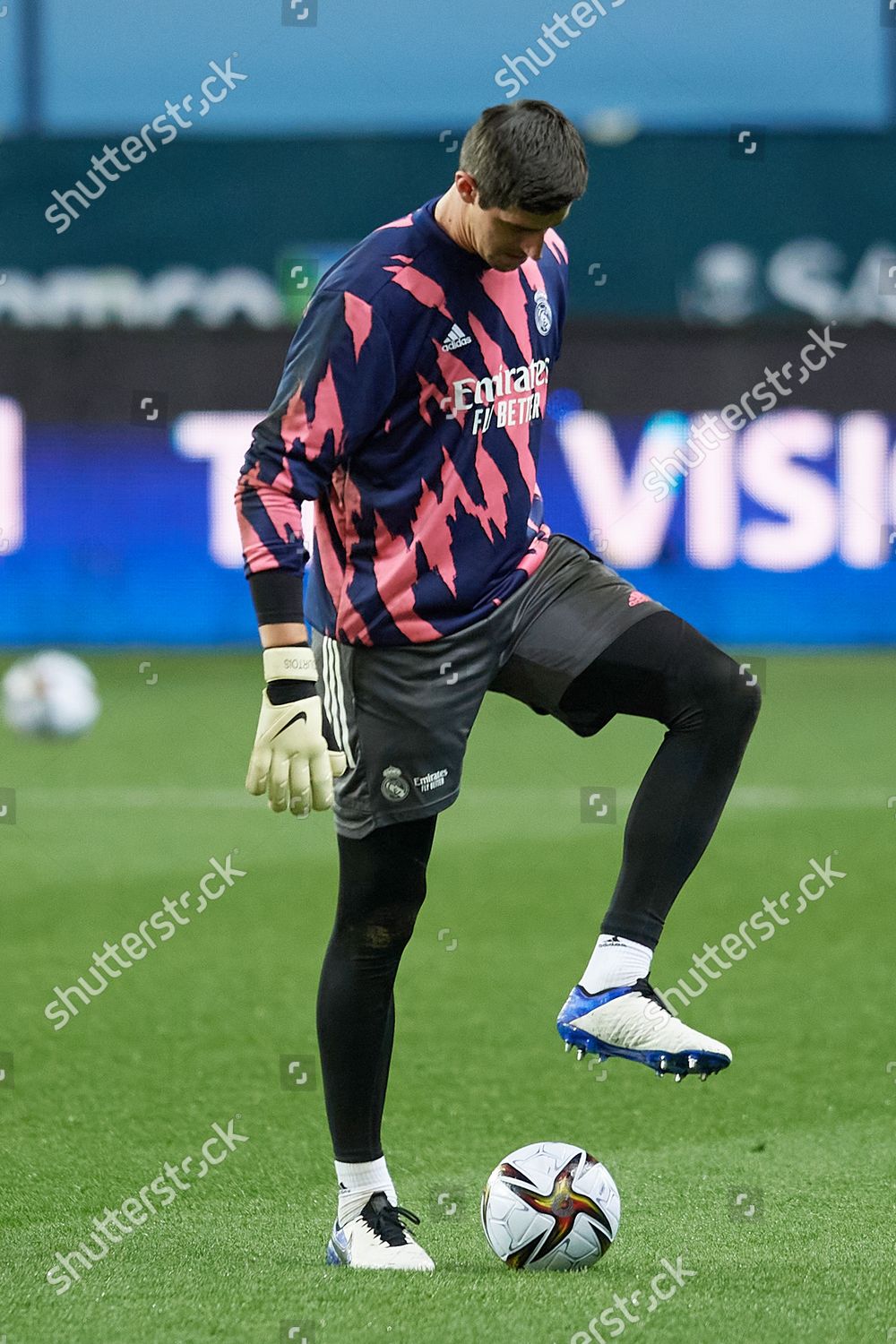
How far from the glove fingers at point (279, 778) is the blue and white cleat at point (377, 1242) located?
84 centimetres

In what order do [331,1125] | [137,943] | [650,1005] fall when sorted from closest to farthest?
[650,1005]
[331,1125]
[137,943]

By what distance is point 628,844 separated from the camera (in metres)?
3.77

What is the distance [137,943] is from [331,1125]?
309 centimetres

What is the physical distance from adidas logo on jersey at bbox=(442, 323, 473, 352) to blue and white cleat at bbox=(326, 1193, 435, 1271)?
5.19 feet

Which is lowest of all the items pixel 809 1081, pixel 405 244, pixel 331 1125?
pixel 809 1081

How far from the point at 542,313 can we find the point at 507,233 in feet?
1.30

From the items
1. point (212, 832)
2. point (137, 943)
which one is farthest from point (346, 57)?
point (137, 943)

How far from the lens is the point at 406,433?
3.63m

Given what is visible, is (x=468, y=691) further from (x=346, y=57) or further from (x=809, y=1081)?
(x=346, y=57)
